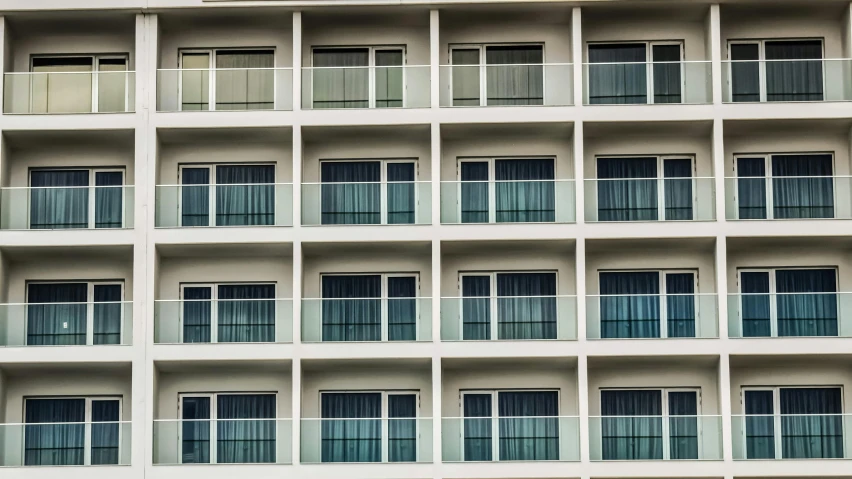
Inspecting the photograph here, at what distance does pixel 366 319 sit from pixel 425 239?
2.29m

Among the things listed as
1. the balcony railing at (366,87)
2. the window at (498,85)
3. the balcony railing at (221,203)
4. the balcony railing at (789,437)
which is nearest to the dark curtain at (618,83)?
the window at (498,85)

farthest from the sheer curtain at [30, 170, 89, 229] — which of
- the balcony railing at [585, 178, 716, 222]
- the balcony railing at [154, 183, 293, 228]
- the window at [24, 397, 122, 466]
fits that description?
the balcony railing at [585, 178, 716, 222]

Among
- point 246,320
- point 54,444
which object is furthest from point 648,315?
point 54,444

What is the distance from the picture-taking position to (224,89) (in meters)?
33.4

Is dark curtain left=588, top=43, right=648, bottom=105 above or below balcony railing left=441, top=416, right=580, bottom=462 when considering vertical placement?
above

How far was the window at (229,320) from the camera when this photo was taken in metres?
32.4

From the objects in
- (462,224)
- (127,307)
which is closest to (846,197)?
(462,224)

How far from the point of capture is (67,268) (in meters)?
33.5

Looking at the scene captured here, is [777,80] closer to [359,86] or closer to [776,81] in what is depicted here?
[776,81]

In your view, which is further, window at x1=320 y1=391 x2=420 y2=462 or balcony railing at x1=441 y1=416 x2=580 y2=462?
window at x1=320 y1=391 x2=420 y2=462

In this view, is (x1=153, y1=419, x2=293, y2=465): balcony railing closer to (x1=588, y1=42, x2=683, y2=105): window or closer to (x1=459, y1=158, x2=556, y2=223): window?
(x1=459, y1=158, x2=556, y2=223): window

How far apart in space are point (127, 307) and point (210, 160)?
399 centimetres

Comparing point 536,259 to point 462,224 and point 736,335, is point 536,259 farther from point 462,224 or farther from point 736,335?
point 736,335

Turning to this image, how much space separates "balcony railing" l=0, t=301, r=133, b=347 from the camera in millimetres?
32375
